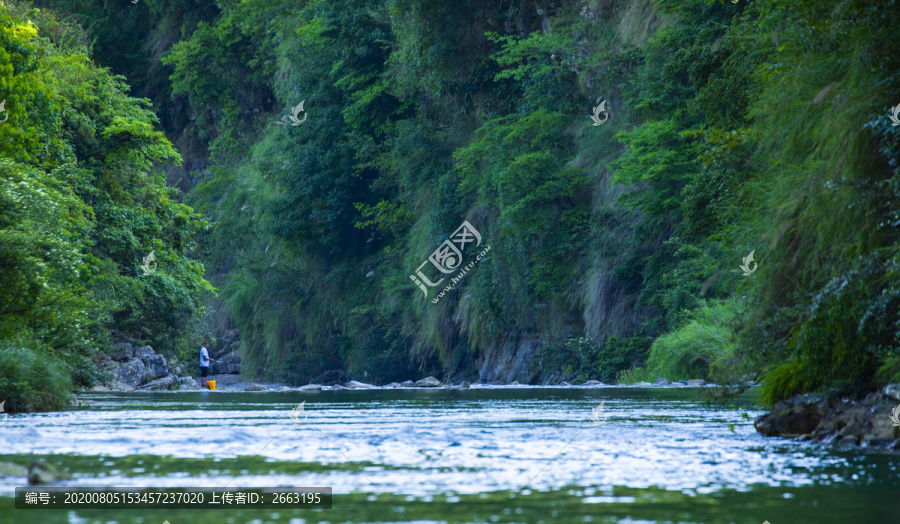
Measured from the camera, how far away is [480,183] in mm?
29016

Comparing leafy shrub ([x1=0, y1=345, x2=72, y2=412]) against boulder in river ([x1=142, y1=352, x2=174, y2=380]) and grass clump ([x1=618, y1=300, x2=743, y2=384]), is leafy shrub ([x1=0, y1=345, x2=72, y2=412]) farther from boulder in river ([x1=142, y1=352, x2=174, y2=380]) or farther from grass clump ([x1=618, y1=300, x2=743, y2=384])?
boulder in river ([x1=142, y1=352, x2=174, y2=380])

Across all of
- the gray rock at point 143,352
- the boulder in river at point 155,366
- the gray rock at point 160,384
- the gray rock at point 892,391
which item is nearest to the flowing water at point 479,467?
the gray rock at point 892,391

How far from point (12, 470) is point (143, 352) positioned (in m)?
23.2

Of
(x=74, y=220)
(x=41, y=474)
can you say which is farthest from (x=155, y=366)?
(x=41, y=474)

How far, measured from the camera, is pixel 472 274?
30.4m

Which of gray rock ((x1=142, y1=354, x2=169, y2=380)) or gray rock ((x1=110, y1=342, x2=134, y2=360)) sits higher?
gray rock ((x1=110, y1=342, x2=134, y2=360))

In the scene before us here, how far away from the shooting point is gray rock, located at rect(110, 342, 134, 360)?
27.5m

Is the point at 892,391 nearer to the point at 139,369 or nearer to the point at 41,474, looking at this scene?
the point at 41,474

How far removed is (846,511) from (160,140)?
975 inches

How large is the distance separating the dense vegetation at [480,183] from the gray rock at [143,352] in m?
0.70

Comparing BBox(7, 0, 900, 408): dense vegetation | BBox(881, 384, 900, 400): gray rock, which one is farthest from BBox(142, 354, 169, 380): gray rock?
BBox(881, 384, 900, 400): gray rock

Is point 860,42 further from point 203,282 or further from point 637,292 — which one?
point 203,282

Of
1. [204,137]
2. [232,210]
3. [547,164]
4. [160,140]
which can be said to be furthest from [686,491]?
[204,137]

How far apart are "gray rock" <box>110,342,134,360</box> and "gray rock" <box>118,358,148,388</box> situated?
0.18 m
